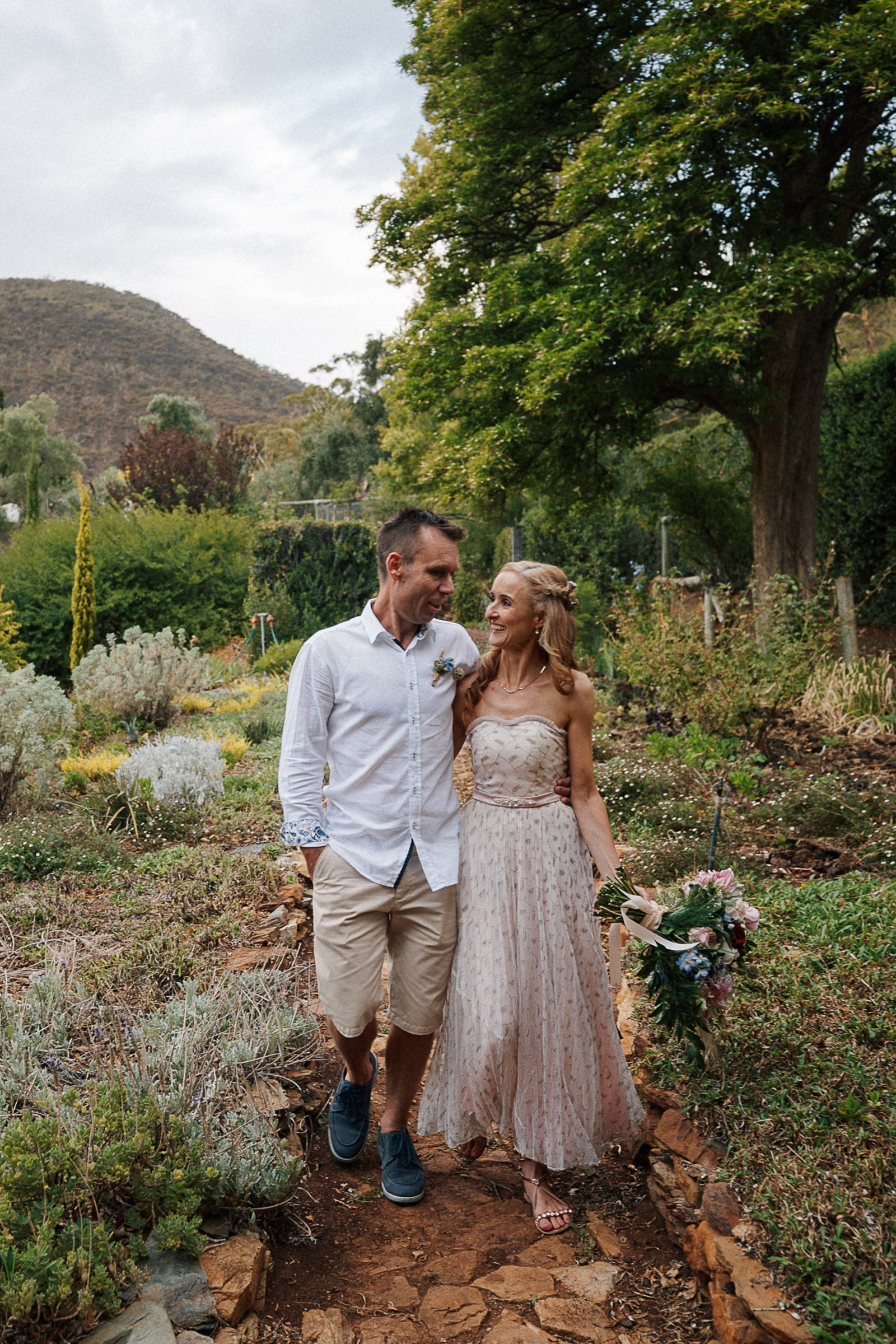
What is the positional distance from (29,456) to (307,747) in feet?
111

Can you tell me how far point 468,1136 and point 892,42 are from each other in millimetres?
7218

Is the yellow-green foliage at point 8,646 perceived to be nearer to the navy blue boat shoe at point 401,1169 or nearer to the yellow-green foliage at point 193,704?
the yellow-green foliage at point 193,704

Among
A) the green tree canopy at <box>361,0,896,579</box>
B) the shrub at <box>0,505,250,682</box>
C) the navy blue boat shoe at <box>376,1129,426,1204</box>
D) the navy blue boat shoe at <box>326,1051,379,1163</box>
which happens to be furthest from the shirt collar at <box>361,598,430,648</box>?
the shrub at <box>0,505,250,682</box>

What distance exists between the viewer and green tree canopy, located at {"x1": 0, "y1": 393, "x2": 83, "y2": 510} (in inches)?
1200

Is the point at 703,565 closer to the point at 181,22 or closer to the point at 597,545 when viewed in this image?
the point at 597,545

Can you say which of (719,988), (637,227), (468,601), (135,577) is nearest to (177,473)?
(135,577)

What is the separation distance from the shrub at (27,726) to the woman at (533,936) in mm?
4059

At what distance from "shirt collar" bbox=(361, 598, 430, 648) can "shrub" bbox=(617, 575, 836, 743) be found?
4.03 metres

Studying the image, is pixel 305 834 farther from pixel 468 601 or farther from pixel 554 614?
pixel 468 601

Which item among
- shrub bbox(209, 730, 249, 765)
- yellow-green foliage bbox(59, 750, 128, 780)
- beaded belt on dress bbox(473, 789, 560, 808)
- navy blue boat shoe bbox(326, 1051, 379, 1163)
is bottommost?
navy blue boat shoe bbox(326, 1051, 379, 1163)

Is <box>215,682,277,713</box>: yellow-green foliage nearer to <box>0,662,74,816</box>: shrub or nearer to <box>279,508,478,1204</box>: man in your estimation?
<box>0,662,74,816</box>: shrub

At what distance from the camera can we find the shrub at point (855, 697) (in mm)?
6816

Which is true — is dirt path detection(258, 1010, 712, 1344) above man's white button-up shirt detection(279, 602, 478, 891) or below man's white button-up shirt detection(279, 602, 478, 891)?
below

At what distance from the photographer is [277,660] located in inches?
503
